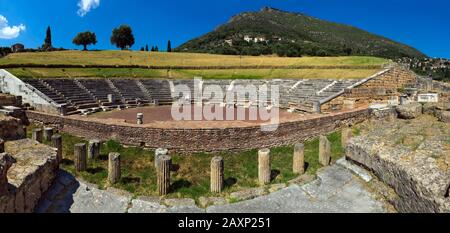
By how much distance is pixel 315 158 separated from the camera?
12.8m

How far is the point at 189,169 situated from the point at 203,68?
32.3m

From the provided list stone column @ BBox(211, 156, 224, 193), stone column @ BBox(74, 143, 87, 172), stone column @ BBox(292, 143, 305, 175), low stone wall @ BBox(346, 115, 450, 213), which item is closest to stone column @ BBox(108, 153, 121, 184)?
stone column @ BBox(74, 143, 87, 172)

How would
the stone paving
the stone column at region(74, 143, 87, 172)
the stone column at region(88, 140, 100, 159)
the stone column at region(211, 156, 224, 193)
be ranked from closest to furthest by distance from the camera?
the stone paving → the stone column at region(211, 156, 224, 193) → the stone column at region(74, 143, 87, 172) → the stone column at region(88, 140, 100, 159)

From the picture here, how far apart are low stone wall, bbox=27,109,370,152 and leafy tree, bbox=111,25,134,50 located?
61815 mm

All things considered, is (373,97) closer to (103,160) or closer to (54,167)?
(103,160)

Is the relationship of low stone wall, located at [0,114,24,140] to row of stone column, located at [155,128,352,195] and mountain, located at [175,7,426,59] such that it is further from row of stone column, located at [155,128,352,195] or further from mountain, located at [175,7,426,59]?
mountain, located at [175,7,426,59]

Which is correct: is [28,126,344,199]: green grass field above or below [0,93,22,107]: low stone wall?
below

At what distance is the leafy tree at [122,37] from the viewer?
73.1m

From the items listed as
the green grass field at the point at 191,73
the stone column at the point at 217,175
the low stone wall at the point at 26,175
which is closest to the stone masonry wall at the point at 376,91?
the green grass field at the point at 191,73

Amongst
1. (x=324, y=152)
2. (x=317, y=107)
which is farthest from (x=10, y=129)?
(x=317, y=107)

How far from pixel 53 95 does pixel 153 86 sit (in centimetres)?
1154

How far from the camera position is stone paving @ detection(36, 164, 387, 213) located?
793cm
